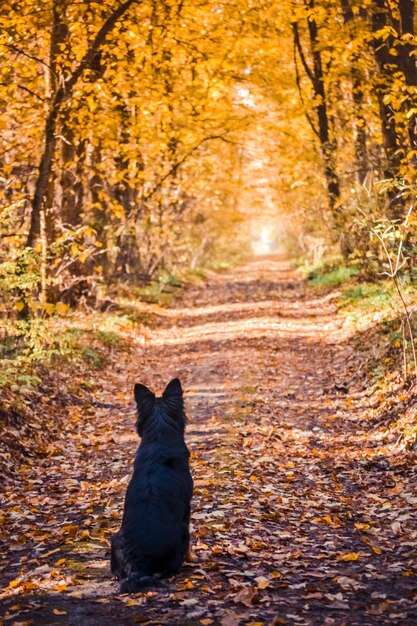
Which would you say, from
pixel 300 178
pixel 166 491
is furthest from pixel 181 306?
pixel 166 491

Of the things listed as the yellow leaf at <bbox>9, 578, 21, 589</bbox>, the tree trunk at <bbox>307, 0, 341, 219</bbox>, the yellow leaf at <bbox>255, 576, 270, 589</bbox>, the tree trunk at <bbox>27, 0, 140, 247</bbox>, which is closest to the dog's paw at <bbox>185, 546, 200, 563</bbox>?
the yellow leaf at <bbox>255, 576, 270, 589</bbox>

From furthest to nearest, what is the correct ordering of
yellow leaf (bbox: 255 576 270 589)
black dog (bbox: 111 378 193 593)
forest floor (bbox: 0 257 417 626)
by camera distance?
yellow leaf (bbox: 255 576 270 589)
black dog (bbox: 111 378 193 593)
forest floor (bbox: 0 257 417 626)

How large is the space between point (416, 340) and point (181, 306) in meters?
16.0

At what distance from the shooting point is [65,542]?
22.8 feet

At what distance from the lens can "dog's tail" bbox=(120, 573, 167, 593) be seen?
216 inches

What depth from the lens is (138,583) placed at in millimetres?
5473

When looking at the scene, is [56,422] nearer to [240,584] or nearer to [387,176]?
[240,584]

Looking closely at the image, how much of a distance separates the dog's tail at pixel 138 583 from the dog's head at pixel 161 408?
3.81 ft

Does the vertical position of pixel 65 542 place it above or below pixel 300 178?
below

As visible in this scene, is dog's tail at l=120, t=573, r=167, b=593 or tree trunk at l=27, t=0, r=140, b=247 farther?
tree trunk at l=27, t=0, r=140, b=247

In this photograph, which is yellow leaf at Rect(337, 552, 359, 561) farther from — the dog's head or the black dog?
the dog's head

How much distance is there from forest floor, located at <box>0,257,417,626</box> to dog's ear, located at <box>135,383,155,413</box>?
131cm

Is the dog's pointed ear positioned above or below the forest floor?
above

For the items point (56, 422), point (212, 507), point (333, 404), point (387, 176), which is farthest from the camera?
point (387, 176)
